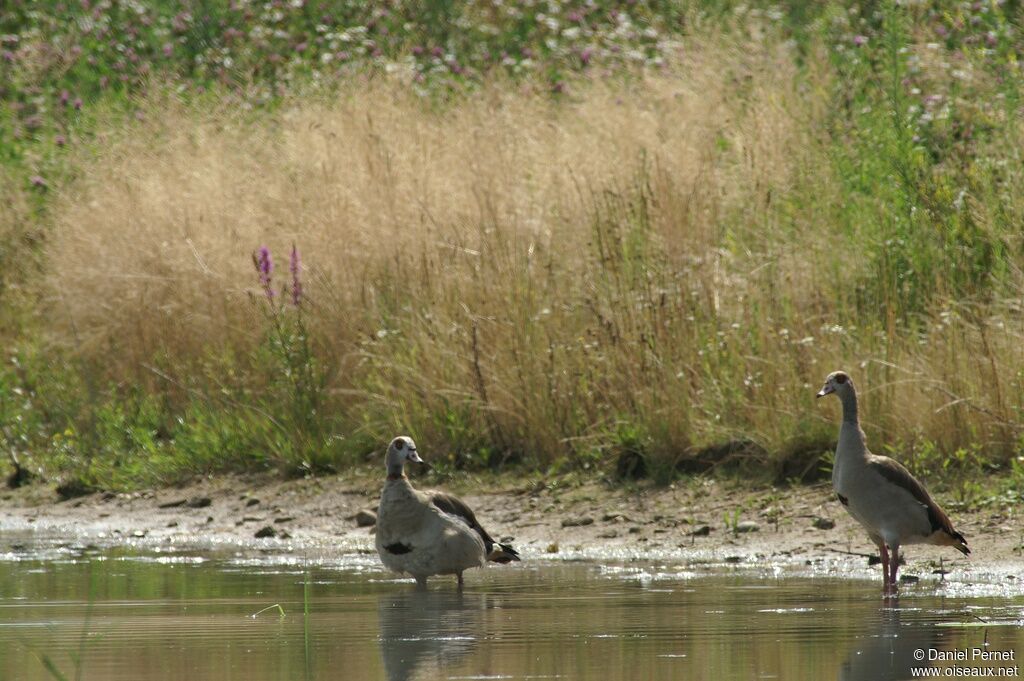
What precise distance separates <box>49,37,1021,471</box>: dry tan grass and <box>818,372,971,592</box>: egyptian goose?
1.89 meters

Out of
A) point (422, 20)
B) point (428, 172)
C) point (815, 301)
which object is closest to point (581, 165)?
point (428, 172)

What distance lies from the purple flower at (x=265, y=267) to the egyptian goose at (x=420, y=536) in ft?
11.5

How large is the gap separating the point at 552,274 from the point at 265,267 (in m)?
1.94

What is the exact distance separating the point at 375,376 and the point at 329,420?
535 millimetres

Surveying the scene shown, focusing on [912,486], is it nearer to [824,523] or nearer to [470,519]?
[824,523]

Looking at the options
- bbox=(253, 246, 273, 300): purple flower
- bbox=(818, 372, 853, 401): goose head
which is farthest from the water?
bbox=(253, 246, 273, 300): purple flower

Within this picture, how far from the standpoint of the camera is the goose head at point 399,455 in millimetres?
9352

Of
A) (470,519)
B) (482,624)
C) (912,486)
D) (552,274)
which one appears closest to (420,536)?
(470,519)

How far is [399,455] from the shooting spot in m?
9.41

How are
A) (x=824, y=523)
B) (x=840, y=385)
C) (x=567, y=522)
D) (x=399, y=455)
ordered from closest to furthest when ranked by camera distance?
(x=840, y=385)
(x=399, y=455)
(x=824, y=523)
(x=567, y=522)

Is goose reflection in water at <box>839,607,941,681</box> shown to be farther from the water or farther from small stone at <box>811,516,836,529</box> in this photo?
small stone at <box>811,516,836,529</box>

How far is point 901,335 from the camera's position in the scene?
1182 cm

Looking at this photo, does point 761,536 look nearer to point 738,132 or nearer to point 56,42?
point 738,132

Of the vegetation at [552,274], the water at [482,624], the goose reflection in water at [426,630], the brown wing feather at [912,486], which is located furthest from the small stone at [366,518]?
the brown wing feather at [912,486]
